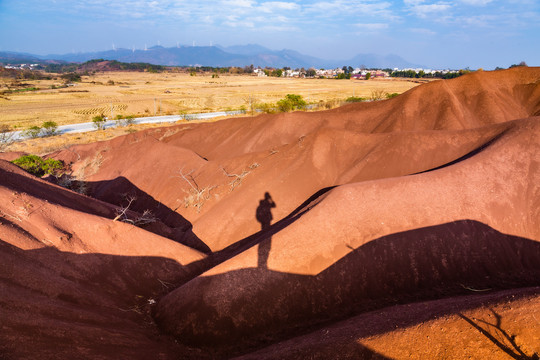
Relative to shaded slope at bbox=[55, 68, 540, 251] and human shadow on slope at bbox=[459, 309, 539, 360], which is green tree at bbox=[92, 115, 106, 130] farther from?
human shadow on slope at bbox=[459, 309, 539, 360]

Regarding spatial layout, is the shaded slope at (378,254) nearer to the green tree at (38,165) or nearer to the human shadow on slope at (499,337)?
the human shadow on slope at (499,337)

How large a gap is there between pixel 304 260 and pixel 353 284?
4.59 feet

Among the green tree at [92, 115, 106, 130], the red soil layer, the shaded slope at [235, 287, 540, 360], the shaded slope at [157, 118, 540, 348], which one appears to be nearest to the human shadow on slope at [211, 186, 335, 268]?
the red soil layer

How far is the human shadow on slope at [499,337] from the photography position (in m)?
4.84

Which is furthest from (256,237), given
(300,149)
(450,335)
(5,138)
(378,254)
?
(5,138)

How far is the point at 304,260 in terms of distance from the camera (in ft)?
29.5

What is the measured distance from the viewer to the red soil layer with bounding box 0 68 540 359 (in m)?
6.09

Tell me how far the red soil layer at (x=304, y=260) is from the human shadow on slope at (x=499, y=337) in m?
0.09

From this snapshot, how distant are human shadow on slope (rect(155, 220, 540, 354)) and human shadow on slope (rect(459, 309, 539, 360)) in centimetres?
278

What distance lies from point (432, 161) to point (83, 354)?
11.9 metres

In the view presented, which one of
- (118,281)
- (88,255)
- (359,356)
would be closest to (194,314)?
(118,281)

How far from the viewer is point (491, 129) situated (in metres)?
12.4

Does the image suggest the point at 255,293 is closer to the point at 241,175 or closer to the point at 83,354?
the point at 83,354

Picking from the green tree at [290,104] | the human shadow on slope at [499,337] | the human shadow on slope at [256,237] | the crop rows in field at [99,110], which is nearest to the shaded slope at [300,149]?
the human shadow on slope at [256,237]
